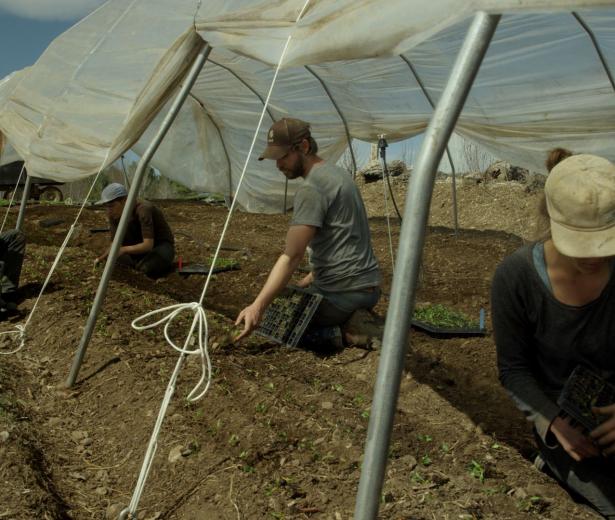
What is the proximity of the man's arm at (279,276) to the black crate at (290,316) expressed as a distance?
0.72m

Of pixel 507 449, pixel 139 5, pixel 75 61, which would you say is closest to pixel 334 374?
pixel 507 449

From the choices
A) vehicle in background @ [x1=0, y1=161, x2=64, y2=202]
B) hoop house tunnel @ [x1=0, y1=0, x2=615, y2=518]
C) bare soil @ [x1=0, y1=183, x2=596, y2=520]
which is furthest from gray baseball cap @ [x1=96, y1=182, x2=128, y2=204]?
vehicle in background @ [x1=0, y1=161, x2=64, y2=202]

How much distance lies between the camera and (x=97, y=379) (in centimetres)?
466

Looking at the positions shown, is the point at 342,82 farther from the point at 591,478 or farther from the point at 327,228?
the point at 591,478

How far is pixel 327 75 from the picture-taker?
7.48m

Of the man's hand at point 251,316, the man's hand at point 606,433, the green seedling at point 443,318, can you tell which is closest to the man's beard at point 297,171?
the man's hand at point 251,316

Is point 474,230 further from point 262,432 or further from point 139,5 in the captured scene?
point 262,432

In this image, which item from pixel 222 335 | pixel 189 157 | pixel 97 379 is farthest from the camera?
pixel 189 157

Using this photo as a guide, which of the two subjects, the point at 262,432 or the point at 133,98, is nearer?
the point at 262,432

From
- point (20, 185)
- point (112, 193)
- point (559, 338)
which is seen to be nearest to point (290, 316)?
point (112, 193)

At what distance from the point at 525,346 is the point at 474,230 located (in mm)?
9877

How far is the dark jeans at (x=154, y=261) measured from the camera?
7621 mm

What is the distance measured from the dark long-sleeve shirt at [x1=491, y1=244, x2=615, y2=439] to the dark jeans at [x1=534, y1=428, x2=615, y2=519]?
227mm

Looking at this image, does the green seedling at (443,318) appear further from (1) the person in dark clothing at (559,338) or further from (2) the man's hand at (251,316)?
(1) the person in dark clothing at (559,338)
